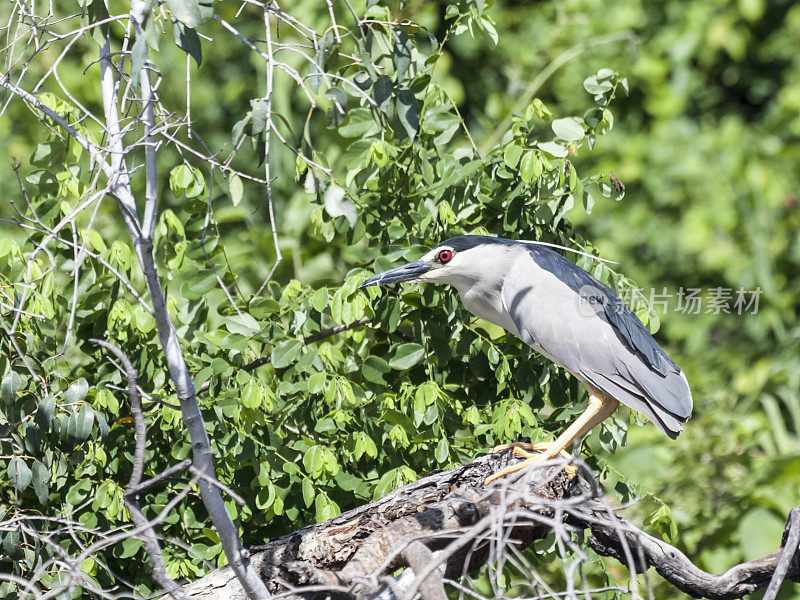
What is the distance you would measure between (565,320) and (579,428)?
29cm

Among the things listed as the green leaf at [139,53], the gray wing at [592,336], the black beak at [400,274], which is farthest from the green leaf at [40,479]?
the gray wing at [592,336]

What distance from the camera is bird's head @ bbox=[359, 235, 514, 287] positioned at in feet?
6.97

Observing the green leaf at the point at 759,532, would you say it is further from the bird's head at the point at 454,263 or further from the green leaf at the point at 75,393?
the green leaf at the point at 75,393

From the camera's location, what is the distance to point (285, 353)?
199 centimetres

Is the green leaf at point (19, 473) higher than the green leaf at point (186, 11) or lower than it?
lower

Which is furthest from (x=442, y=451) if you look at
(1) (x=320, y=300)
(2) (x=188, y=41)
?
(2) (x=188, y=41)

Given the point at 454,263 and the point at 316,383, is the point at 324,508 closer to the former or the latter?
the point at 316,383

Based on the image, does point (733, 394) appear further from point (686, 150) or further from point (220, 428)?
point (220, 428)

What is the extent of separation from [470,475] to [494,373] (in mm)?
325

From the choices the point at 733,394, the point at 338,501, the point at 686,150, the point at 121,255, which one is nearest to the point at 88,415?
the point at 121,255

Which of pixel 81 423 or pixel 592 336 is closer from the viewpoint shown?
pixel 81 423

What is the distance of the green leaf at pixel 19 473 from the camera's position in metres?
1.69

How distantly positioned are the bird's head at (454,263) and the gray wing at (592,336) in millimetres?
124

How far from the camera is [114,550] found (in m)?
1.97
